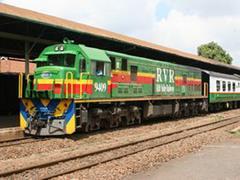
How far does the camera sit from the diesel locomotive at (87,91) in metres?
14.2

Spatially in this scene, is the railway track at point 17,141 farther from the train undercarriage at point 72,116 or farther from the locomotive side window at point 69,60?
the locomotive side window at point 69,60

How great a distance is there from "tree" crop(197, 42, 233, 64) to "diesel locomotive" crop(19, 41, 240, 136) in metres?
63.3

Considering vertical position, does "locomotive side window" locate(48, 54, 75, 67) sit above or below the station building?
below

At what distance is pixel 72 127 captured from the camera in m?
14.0

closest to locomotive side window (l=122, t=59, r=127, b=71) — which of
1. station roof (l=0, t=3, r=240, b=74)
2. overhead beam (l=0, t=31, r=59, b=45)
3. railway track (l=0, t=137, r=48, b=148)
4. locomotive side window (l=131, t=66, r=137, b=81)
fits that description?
locomotive side window (l=131, t=66, r=137, b=81)

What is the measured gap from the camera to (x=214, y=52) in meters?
83.3

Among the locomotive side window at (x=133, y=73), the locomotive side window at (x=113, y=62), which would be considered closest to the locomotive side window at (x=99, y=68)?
the locomotive side window at (x=113, y=62)

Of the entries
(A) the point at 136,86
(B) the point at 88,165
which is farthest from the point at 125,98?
(B) the point at 88,165

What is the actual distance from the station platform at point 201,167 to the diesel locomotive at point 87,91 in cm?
484

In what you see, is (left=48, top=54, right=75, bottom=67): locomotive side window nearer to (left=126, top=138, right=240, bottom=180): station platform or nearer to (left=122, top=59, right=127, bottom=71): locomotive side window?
(left=122, top=59, right=127, bottom=71): locomotive side window

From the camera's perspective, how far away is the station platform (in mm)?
8555

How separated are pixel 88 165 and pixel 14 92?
1509 centimetres

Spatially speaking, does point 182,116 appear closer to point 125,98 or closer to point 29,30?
point 125,98

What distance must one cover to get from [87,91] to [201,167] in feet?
20.9
